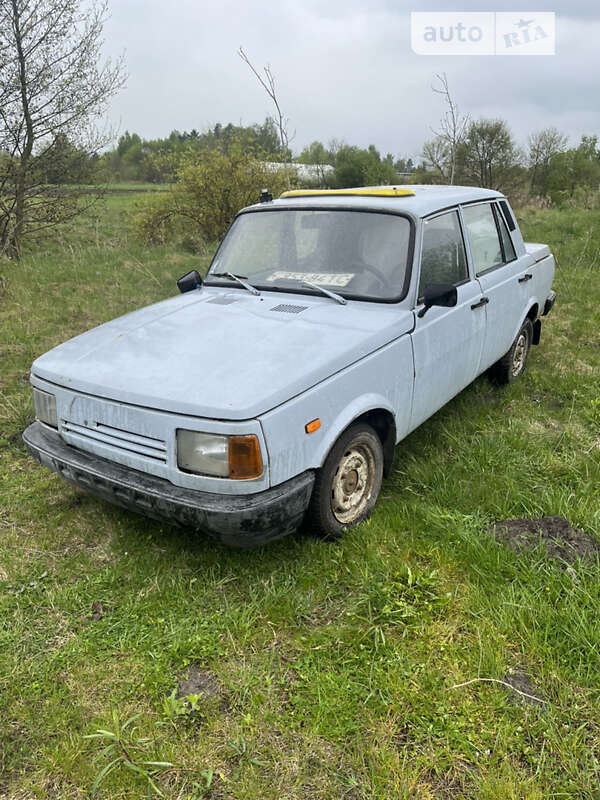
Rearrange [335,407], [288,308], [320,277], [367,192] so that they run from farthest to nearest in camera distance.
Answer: [367,192]
[320,277]
[288,308]
[335,407]

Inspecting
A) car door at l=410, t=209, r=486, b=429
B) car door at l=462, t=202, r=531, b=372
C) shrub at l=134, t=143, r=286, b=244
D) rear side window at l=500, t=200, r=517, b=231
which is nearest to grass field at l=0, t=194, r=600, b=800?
car door at l=410, t=209, r=486, b=429

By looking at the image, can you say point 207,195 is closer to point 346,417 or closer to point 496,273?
point 496,273

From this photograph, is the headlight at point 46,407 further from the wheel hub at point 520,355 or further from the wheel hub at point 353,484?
the wheel hub at point 520,355

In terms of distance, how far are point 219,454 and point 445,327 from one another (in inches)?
77.0

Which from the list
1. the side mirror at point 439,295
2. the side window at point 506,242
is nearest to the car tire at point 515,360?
the side window at point 506,242

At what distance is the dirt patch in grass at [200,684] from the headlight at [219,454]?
0.85 meters

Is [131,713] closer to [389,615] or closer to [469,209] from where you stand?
[389,615]

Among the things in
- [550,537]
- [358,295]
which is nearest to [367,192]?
[358,295]

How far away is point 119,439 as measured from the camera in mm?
2770

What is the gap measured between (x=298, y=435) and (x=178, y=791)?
1432 mm

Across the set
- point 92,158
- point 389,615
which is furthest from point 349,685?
point 92,158

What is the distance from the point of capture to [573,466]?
3857 millimetres

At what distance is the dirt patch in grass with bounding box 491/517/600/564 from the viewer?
298cm

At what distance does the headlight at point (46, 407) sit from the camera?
3.07m
